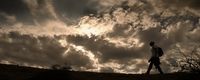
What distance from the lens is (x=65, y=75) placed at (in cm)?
1767

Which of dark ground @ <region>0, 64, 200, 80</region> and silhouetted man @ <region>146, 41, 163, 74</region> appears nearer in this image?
dark ground @ <region>0, 64, 200, 80</region>

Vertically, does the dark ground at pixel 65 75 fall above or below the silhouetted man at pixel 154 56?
below

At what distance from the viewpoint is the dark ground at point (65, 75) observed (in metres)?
17.5

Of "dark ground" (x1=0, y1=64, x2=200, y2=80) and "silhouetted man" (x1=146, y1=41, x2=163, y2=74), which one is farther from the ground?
"silhouetted man" (x1=146, y1=41, x2=163, y2=74)

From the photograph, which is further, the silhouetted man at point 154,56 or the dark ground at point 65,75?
the silhouetted man at point 154,56

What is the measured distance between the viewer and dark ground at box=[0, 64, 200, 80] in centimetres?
1748

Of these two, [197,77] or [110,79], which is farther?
[110,79]

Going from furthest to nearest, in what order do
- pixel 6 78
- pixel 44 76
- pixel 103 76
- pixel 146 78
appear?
pixel 103 76
pixel 146 78
pixel 6 78
pixel 44 76

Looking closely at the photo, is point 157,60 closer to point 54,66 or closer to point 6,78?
point 54,66

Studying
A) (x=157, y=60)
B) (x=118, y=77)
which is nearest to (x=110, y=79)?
(x=118, y=77)

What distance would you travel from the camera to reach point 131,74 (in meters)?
22.8

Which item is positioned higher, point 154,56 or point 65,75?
point 154,56

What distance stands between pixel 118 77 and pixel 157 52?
2.41m

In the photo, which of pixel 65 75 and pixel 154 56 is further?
pixel 154 56
